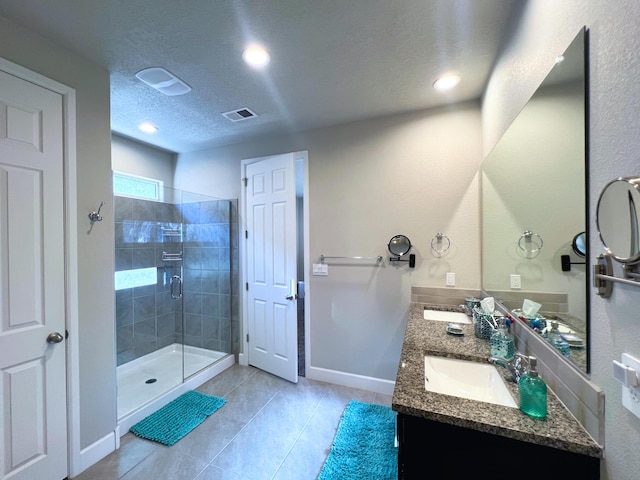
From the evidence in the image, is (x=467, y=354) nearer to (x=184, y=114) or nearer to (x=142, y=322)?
(x=184, y=114)

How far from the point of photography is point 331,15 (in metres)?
1.41

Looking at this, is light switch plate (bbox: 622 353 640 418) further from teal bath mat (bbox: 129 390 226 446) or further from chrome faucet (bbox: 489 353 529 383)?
teal bath mat (bbox: 129 390 226 446)

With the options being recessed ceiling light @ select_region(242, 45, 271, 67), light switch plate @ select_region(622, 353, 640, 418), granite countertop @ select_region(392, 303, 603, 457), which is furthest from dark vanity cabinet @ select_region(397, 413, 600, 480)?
recessed ceiling light @ select_region(242, 45, 271, 67)

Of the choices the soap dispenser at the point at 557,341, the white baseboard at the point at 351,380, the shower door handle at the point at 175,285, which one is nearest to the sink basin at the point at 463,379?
the soap dispenser at the point at 557,341

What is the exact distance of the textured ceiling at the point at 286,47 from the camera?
1364mm

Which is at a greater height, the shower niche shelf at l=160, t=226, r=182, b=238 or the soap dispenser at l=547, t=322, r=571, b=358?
the shower niche shelf at l=160, t=226, r=182, b=238

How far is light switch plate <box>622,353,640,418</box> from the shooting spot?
62cm

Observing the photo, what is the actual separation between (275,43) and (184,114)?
4.32ft

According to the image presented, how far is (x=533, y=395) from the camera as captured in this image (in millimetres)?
884

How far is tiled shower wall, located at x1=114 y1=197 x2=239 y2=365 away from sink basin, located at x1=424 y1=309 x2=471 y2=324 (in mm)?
2171

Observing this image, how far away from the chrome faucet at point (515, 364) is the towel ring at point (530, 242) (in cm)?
51

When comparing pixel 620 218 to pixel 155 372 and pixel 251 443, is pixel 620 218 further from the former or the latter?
pixel 155 372

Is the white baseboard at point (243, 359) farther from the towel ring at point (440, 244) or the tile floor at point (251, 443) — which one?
the towel ring at point (440, 244)

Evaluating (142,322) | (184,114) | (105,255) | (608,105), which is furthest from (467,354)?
(142,322)
